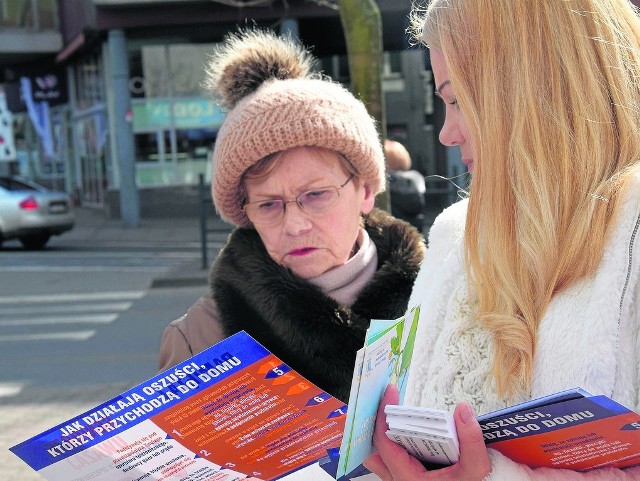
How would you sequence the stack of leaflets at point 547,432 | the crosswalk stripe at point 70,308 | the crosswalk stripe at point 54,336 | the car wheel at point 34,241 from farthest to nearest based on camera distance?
the car wheel at point 34,241
the crosswalk stripe at point 70,308
the crosswalk stripe at point 54,336
the stack of leaflets at point 547,432

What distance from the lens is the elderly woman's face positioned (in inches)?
95.3

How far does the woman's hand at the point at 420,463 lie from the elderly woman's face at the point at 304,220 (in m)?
0.84

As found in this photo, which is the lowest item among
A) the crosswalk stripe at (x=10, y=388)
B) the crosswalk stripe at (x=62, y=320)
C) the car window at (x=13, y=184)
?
the crosswalk stripe at (x=62, y=320)

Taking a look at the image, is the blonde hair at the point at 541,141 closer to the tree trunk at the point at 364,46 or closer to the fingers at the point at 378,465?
the fingers at the point at 378,465

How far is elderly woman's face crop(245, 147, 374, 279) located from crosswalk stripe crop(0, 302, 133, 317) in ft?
28.4

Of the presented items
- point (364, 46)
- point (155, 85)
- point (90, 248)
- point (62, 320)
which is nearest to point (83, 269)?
point (90, 248)

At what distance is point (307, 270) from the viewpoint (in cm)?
244

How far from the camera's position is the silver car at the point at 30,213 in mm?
17234

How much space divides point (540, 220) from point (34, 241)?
17.4m

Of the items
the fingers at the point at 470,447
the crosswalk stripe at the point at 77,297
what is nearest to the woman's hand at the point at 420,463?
the fingers at the point at 470,447

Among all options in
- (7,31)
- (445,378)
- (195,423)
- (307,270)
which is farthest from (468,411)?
(7,31)

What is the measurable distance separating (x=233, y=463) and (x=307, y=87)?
105cm

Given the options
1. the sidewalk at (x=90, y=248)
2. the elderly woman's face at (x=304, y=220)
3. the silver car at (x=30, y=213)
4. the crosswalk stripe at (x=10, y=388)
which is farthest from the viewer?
the silver car at (x=30, y=213)

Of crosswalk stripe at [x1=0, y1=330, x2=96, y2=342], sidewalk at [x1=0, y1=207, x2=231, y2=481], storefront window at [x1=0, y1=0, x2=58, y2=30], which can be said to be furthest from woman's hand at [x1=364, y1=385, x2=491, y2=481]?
storefront window at [x1=0, y1=0, x2=58, y2=30]
